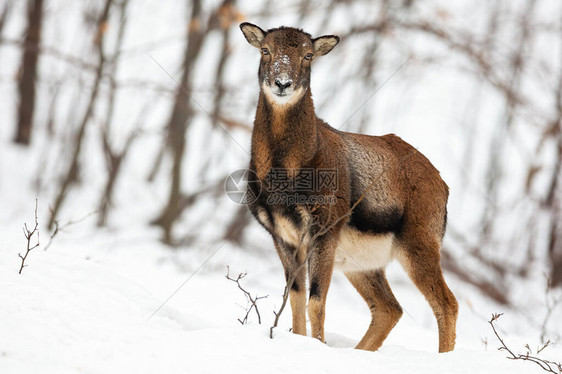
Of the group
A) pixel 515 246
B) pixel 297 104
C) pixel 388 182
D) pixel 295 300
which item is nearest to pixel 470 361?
pixel 295 300

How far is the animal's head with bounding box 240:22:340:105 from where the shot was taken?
→ 6039 mm

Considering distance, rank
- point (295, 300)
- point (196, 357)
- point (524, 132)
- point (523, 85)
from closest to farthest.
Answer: point (196, 357)
point (295, 300)
point (523, 85)
point (524, 132)

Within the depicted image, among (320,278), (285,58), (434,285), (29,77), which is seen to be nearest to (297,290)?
(320,278)

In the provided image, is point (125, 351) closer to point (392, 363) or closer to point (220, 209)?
point (392, 363)

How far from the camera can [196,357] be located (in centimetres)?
444

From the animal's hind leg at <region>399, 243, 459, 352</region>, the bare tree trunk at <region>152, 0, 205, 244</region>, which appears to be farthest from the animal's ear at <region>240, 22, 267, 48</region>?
the bare tree trunk at <region>152, 0, 205, 244</region>

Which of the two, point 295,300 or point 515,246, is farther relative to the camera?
point 515,246

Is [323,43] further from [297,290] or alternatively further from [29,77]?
[29,77]

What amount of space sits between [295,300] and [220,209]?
12693mm

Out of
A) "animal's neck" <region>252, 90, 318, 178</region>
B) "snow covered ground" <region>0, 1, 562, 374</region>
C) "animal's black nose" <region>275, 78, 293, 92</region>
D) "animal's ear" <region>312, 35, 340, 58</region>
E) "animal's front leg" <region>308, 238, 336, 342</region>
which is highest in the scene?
"animal's ear" <region>312, 35, 340, 58</region>

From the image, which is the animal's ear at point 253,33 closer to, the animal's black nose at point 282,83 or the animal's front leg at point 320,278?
the animal's black nose at point 282,83

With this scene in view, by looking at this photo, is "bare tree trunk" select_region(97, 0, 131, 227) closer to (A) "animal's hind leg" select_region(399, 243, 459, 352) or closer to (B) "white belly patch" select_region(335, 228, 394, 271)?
(B) "white belly patch" select_region(335, 228, 394, 271)

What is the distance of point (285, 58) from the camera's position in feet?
20.2

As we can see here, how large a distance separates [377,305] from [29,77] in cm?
1526
